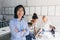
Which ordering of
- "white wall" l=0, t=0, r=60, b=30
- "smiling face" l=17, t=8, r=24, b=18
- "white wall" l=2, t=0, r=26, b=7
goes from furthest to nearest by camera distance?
"white wall" l=2, t=0, r=26, b=7 < "white wall" l=0, t=0, r=60, b=30 < "smiling face" l=17, t=8, r=24, b=18

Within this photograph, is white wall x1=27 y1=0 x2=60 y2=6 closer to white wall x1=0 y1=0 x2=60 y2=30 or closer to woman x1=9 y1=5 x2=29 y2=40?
white wall x1=0 y1=0 x2=60 y2=30

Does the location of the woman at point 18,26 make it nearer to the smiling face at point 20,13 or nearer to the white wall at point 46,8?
the smiling face at point 20,13

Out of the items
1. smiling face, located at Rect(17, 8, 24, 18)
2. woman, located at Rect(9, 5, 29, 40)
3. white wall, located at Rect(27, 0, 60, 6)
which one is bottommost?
woman, located at Rect(9, 5, 29, 40)

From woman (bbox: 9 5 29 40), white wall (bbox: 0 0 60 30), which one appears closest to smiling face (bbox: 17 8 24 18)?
woman (bbox: 9 5 29 40)

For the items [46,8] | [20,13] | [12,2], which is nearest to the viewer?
[20,13]

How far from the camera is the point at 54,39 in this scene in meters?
2.74

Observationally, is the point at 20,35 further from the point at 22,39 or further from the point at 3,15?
the point at 3,15

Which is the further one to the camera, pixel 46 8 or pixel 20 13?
pixel 46 8

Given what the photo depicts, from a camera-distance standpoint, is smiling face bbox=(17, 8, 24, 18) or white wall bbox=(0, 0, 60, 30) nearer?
smiling face bbox=(17, 8, 24, 18)

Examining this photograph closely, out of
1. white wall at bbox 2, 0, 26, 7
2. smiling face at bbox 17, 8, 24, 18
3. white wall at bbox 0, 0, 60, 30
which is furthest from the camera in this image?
white wall at bbox 2, 0, 26, 7

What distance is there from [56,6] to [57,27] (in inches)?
29.1

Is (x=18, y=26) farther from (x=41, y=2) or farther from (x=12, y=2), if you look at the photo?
(x=12, y=2)

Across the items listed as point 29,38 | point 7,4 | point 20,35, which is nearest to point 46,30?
point 29,38

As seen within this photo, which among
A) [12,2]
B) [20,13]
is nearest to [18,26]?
[20,13]
